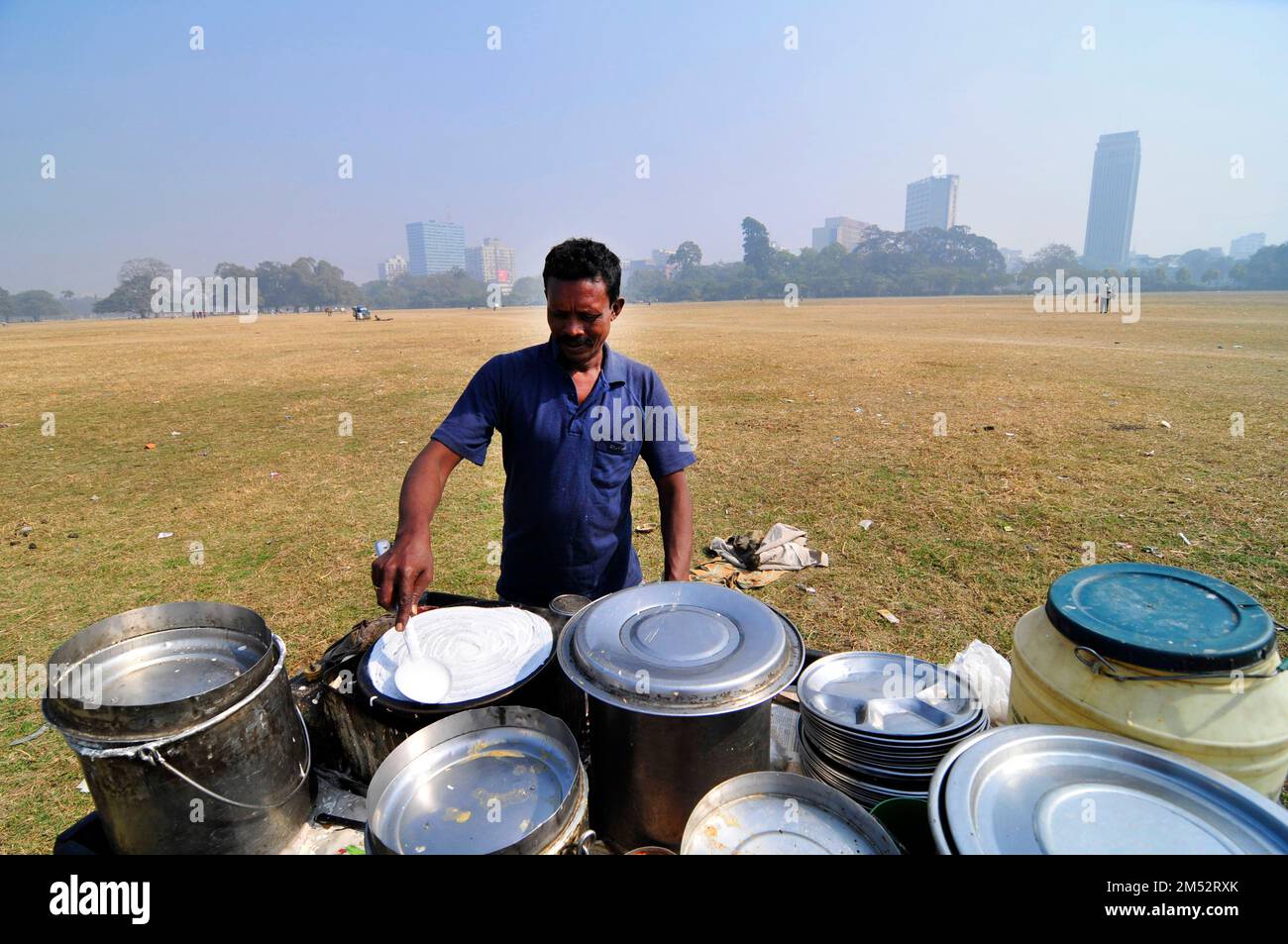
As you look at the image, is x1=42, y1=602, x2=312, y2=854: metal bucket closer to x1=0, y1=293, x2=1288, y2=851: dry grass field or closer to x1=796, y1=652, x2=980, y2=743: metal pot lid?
x1=796, y1=652, x2=980, y2=743: metal pot lid

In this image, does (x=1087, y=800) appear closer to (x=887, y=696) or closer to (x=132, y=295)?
(x=887, y=696)

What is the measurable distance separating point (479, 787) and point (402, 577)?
76cm

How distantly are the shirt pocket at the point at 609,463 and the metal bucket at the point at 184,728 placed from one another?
148 cm

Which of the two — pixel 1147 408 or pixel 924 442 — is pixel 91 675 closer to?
pixel 924 442

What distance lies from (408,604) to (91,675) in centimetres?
77

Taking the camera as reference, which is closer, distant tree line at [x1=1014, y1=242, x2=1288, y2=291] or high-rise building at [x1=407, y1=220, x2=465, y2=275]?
distant tree line at [x1=1014, y1=242, x2=1288, y2=291]

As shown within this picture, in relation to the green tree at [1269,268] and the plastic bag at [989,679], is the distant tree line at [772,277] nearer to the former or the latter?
the green tree at [1269,268]

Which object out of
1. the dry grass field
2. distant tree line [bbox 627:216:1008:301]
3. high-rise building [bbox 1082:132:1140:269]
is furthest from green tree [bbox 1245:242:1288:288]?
the dry grass field

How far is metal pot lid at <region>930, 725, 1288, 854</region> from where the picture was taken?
1.21m

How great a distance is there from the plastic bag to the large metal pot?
74 centimetres

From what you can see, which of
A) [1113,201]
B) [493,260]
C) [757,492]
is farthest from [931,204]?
[757,492]

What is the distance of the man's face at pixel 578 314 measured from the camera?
264cm

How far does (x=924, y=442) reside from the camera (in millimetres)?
10570

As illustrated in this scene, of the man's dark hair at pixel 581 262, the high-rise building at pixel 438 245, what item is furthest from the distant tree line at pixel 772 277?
the man's dark hair at pixel 581 262
